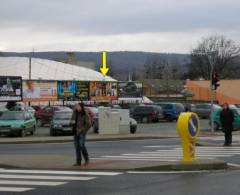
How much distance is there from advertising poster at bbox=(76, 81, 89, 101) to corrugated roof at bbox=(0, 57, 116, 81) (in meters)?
42.8

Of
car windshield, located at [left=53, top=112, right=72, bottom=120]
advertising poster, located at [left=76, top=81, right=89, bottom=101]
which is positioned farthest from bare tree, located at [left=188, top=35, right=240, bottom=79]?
car windshield, located at [left=53, top=112, right=72, bottom=120]

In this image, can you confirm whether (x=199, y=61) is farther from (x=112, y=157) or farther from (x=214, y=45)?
(x=112, y=157)

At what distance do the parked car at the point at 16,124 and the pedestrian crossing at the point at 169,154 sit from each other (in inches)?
465

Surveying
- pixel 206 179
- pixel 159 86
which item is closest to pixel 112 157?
pixel 206 179

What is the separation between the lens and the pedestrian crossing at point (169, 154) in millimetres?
20062

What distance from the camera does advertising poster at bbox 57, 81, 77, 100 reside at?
78.2 metres

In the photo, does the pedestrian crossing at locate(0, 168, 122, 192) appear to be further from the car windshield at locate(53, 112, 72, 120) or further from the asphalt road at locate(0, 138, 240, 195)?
the car windshield at locate(53, 112, 72, 120)

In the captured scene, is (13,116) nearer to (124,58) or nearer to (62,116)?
(62,116)

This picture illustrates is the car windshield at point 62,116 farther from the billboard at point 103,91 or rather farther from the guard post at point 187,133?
the billboard at point 103,91

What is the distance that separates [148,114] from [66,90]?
2451 centimetres

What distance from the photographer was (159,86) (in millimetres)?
145500

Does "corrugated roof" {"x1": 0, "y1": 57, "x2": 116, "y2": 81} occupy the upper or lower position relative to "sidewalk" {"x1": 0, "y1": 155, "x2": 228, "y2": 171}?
upper

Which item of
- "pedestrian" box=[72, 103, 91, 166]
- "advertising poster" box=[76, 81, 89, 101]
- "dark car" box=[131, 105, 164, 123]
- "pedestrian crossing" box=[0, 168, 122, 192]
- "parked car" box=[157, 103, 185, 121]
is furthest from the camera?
"advertising poster" box=[76, 81, 89, 101]

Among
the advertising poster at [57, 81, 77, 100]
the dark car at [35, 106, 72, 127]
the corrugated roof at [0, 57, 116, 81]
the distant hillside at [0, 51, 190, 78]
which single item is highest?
the distant hillside at [0, 51, 190, 78]
